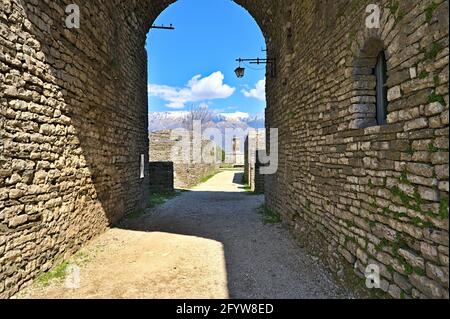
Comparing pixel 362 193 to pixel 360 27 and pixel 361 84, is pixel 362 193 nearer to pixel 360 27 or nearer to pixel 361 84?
pixel 361 84

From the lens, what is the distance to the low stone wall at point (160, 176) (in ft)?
43.0

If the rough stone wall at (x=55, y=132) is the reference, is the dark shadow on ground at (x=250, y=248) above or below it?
below

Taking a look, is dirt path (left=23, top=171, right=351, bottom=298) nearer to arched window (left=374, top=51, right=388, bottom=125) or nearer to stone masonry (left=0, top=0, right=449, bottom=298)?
stone masonry (left=0, top=0, right=449, bottom=298)

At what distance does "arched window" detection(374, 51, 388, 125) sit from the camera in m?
3.46

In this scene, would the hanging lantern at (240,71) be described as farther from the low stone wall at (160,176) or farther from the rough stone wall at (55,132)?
the low stone wall at (160,176)

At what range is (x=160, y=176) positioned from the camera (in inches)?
518

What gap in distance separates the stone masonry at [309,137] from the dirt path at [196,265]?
1.19 feet

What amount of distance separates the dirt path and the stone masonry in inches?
14.3

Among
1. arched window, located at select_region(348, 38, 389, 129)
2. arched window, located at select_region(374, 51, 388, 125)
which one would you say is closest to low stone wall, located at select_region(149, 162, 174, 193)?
arched window, located at select_region(348, 38, 389, 129)

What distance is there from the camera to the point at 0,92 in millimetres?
3262

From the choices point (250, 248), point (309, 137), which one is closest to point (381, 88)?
point (309, 137)

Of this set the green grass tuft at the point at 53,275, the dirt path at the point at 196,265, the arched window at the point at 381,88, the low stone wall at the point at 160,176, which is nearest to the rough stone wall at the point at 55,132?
the green grass tuft at the point at 53,275
